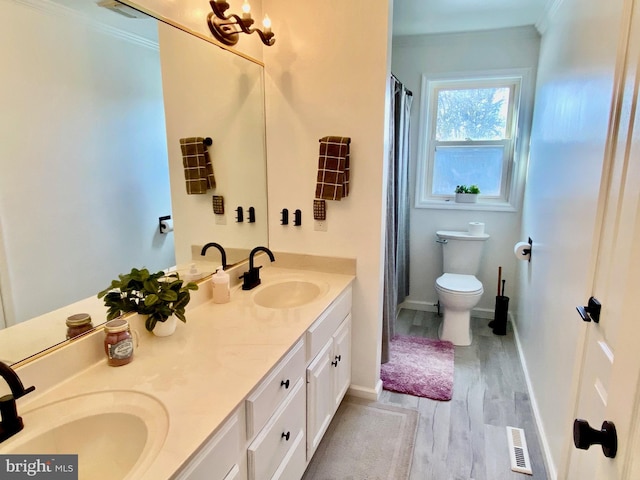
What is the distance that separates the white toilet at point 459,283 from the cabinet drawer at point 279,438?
188 centimetres

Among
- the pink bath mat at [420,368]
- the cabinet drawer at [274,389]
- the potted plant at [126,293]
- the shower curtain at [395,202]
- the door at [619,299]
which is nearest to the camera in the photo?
the door at [619,299]

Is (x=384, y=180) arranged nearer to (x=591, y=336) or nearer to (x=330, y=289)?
(x=330, y=289)

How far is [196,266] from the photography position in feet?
6.16

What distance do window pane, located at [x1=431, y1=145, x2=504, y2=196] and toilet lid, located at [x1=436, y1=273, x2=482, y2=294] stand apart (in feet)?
2.79

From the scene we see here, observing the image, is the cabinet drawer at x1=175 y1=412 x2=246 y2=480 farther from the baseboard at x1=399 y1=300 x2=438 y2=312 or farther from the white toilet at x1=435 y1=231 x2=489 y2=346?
the baseboard at x1=399 y1=300 x2=438 y2=312

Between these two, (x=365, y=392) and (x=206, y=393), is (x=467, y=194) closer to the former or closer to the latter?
(x=365, y=392)

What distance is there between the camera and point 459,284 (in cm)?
316

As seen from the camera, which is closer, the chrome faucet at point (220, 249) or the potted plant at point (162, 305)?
the potted plant at point (162, 305)

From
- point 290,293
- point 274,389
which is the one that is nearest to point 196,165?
point 290,293

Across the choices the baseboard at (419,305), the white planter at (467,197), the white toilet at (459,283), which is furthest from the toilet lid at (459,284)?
the white planter at (467,197)

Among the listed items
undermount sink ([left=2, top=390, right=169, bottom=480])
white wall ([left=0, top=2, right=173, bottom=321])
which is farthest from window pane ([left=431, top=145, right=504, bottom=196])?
undermount sink ([left=2, top=390, right=169, bottom=480])

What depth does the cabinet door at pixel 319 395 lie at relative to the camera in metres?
1.70

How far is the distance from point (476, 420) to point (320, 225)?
4.77 ft

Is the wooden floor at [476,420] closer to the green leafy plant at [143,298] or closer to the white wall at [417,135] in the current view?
the white wall at [417,135]
